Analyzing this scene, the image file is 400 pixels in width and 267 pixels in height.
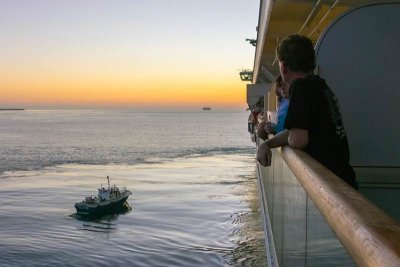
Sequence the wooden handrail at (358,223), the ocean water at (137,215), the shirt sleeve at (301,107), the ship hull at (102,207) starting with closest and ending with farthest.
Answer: the wooden handrail at (358,223) < the shirt sleeve at (301,107) < the ocean water at (137,215) < the ship hull at (102,207)

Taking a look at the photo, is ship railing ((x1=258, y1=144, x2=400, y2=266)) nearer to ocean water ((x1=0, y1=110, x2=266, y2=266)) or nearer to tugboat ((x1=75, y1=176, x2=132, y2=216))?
ocean water ((x1=0, y1=110, x2=266, y2=266))

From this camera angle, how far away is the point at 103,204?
153 ft

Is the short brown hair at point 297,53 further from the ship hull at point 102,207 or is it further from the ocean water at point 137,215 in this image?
the ship hull at point 102,207

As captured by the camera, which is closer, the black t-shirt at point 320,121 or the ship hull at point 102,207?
the black t-shirt at point 320,121

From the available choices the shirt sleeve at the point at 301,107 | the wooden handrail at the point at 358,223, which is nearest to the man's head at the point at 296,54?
the shirt sleeve at the point at 301,107

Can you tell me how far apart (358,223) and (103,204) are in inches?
1823

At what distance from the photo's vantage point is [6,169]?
7912 cm

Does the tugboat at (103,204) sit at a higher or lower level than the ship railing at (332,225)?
lower

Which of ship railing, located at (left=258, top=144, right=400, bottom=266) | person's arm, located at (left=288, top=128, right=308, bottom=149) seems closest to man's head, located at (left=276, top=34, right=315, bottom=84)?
person's arm, located at (left=288, top=128, right=308, bottom=149)

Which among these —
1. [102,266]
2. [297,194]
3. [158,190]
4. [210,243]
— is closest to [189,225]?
[210,243]

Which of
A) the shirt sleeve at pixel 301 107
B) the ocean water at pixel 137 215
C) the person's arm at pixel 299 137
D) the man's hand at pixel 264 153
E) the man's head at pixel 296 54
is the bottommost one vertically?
the ocean water at pixel 137 215

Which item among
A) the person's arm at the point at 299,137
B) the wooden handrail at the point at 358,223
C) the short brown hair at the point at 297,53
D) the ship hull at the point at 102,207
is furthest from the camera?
the ship hull at the point at 102,207

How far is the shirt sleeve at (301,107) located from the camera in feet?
10.9

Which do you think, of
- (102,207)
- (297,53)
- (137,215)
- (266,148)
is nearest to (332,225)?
(297,53)
